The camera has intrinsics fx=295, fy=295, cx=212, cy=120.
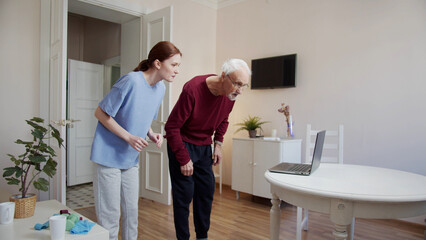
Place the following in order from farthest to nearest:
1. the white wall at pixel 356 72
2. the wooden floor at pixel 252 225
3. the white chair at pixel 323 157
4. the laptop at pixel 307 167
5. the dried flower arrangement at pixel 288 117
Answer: the dried flower arrangement at pixel 288 117, the white wall at pixel 356 72, the wooden floor at pixel 252 225, the white chair at pixel 323 157, the laptop at pixel 307 167

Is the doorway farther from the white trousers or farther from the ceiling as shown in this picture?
the white trousers

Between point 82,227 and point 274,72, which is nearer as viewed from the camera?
point 82,227

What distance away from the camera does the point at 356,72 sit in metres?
3.30

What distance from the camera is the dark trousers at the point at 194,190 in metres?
1.74

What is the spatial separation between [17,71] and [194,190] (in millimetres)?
2416

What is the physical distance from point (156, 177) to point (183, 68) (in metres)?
1.67

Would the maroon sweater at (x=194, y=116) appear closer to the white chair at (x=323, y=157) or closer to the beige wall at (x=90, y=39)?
the white chair at (x=323, y=157)

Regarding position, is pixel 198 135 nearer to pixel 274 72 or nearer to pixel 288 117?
pixel 288 117

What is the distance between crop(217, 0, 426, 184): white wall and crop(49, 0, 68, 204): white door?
8.38ft

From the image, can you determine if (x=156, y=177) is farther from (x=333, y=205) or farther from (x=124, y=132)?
(x=333, y=205)

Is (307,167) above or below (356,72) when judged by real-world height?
below

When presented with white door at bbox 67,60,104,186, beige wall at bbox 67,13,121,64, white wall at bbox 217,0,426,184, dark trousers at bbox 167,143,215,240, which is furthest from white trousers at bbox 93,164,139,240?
beige wall at bbox 67,13,121,64

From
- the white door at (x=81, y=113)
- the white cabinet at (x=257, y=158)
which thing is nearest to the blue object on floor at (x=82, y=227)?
the white cabinet at (x=257, y=158)

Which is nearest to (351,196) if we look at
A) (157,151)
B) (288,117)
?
(288,117)
